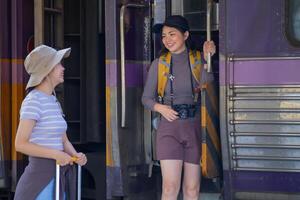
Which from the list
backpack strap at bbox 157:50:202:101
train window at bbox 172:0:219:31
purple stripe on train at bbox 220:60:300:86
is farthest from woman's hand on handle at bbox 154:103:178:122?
train window at bbox 172:0:219:31

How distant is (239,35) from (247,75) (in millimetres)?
276

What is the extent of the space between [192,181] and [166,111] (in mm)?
522

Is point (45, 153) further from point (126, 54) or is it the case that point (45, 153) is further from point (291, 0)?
point (291, 0)

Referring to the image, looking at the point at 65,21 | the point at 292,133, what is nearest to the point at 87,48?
the point at 65,21

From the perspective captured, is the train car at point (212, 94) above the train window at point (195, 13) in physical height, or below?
below

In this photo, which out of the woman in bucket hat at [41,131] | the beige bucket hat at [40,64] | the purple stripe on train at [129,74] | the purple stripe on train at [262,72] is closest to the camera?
the woman in bucket hat at [41,131]

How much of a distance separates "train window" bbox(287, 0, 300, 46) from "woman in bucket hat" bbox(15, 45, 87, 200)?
1569 millimetres

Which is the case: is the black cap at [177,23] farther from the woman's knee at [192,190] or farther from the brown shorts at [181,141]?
the woman's knee at [192,190]

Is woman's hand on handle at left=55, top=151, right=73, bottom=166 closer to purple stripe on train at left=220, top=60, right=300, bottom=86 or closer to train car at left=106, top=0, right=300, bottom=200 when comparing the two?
train car at left=106, top=0, right=300, bottom=200

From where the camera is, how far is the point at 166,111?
4438mm

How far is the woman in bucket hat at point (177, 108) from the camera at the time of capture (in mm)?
4473

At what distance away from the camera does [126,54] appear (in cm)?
470

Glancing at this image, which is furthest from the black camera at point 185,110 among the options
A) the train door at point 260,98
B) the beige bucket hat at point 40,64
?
the beige bucket hat at point 40,64

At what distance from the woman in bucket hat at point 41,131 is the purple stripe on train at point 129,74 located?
111cm
